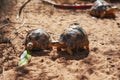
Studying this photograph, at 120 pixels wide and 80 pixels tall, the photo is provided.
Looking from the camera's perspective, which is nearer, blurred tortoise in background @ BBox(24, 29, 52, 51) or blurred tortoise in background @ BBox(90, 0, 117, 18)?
blurred tortoise in background @ BBox(24, 29, 52, 51)

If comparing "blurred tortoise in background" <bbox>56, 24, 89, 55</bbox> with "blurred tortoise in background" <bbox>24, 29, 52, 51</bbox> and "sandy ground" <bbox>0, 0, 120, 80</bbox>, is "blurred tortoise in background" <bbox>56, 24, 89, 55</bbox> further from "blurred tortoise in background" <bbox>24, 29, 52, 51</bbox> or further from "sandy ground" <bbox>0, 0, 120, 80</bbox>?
"blurred tortoise in background" <bbox>24, 29, 52, 51</bbox>

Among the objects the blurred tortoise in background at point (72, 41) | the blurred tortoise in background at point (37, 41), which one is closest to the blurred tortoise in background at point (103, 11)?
the blurred tortoise in background at point (72, 41)

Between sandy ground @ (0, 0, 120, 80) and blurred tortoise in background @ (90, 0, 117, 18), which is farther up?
blurred tortoise in background @ (90, 0, 117, 18)

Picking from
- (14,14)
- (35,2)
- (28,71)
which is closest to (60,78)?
(28,71)

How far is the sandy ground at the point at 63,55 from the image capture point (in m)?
4.09

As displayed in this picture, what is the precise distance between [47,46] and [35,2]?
3.17 m

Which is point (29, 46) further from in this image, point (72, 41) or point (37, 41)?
point (72, 41)

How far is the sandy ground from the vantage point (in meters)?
4.09

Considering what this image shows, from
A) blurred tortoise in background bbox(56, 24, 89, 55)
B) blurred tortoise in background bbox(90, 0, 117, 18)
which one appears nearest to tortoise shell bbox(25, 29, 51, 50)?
blurred tortoise in background bbox(56, 24, 89, 55)

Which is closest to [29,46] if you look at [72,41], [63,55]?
[63,55]

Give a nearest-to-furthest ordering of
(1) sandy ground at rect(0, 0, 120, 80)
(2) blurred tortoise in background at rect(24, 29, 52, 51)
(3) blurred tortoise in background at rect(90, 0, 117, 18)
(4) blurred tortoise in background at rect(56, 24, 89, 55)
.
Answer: (1) sandy ground at rect(0, 0, 120, 80) < (4) blurred tortoise in background at rect(56, 24, 89, 55) < (2) blurred tortoise in background at rect(24, 29, 52, 51) < (3) blurred tortoise in background at rect(90, 0, 117, 18)

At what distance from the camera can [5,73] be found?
4172mm

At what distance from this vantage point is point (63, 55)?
4699 mm

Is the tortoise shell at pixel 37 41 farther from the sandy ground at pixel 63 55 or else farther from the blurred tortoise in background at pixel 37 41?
the sandy ground at pixel 63 55
